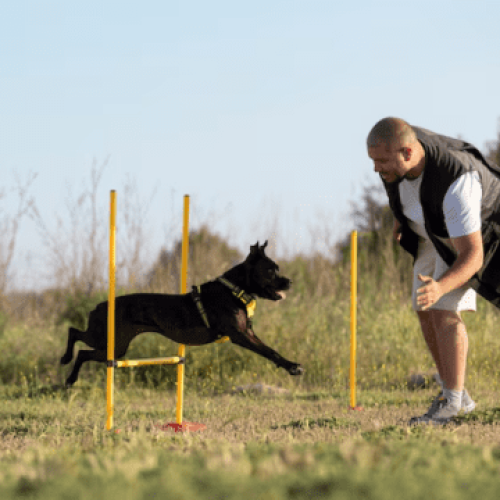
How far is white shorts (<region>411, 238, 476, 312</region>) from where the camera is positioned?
416cm

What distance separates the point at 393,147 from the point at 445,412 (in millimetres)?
1687

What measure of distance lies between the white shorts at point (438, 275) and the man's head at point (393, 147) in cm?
65

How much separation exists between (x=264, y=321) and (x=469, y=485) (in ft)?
18.0

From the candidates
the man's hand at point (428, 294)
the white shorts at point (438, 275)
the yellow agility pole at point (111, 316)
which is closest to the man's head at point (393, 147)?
the white shorts at point (438, 275)

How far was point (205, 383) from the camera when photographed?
6938mm

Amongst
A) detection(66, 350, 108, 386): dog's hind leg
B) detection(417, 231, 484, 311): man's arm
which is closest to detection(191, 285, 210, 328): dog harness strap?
detection(66, 350, 108, 386): dog's hind leg

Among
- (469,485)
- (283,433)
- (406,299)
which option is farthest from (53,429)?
(406,299)

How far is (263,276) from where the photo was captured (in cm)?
432

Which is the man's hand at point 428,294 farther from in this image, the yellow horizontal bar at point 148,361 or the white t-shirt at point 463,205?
the yellow horizontal bar at point 148,361

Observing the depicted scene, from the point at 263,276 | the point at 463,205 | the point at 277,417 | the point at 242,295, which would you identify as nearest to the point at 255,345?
the point at 242,295

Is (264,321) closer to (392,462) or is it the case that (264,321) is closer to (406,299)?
(406,299)

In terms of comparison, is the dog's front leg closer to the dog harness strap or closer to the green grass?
the dog harness strap

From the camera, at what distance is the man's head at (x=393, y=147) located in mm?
3770

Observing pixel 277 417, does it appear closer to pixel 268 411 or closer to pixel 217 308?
pixel 268 411
